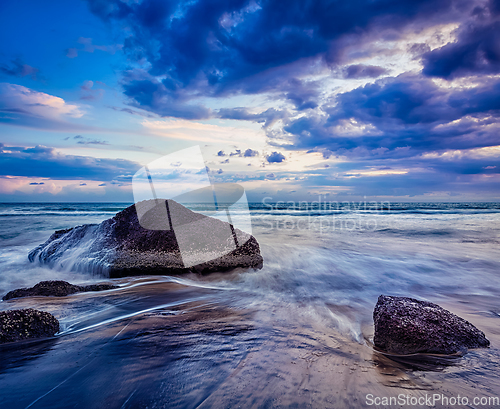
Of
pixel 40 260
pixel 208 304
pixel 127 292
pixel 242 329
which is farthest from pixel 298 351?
pixel 40 260

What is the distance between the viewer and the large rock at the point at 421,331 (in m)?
2.28

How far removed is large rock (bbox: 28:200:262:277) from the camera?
481cm

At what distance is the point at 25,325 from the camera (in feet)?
7.92

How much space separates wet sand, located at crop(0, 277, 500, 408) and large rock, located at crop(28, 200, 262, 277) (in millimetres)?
1634

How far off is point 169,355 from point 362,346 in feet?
6.18

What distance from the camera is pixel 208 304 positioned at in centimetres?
358

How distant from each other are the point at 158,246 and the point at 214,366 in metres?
3.19

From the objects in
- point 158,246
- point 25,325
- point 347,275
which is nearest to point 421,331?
point 347,275

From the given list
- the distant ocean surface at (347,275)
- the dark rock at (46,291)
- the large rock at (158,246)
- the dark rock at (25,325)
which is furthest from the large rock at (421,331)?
the dark rock at (46,291)

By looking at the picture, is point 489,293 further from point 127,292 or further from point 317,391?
point 127,292

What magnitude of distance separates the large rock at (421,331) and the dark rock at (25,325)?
3.36 m

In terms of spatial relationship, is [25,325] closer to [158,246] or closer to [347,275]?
[158,246]

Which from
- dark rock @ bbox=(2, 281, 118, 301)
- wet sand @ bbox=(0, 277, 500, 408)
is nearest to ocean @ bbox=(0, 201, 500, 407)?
wet sand @ bbox=(0, 277, 500, 408)

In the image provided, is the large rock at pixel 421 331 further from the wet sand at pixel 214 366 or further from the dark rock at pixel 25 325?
the dark rock at pixel 25 325
